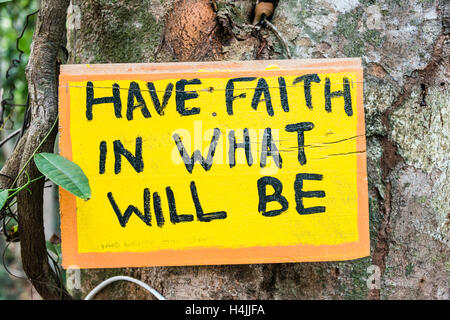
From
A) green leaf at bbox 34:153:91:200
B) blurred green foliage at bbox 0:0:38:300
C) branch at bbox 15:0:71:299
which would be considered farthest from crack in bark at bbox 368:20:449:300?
blurred green foliage at bbox 0:0:38:300

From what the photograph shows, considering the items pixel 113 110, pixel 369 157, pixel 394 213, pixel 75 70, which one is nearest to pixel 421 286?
pixel 394 213

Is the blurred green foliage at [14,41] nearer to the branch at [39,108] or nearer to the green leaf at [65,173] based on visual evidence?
the branch at [39,108]

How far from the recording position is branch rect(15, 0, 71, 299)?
0.93m

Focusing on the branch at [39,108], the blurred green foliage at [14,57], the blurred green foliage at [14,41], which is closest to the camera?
the branch at [39,108]

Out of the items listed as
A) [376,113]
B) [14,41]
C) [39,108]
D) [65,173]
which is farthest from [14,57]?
[376,113]

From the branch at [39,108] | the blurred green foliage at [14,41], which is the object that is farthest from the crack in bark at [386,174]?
the blurred green foliage at [14,41]

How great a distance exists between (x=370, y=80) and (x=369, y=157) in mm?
188

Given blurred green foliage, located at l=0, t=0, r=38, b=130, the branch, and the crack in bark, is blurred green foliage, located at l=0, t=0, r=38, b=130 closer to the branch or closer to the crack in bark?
the branch

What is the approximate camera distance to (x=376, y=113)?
2.82 feet

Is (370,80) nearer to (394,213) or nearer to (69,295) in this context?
(394,213)

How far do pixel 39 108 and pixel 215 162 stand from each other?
0.49 meters

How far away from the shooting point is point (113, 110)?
0.85 metres

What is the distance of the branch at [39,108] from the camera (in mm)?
925

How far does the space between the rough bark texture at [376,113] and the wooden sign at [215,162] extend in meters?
0.05
